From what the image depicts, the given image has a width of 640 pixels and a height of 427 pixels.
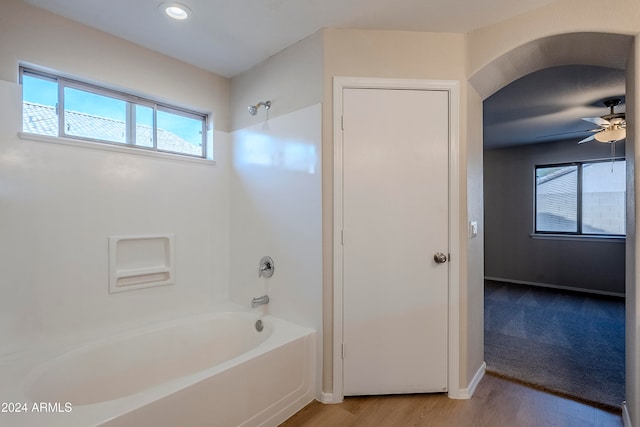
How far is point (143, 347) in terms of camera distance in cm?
204

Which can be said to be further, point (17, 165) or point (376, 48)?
point (376, 48)

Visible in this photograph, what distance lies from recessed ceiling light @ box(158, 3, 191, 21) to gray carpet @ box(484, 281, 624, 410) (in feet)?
10.5

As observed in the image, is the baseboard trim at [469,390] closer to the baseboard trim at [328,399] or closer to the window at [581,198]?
the baseboard trim at [328,399]

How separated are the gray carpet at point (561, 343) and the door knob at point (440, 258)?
1080 mm

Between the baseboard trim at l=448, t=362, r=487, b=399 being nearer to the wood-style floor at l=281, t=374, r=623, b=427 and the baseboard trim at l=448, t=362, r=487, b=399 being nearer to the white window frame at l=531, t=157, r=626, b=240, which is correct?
the wood-style floor at l=281, t=374, r=623, b=427

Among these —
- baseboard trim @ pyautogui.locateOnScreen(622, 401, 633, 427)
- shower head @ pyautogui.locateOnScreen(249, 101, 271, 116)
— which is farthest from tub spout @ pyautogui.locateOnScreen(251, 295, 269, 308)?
baseboard trim @ pyautogui.locateOnScreen(622, 401, 633, 427)

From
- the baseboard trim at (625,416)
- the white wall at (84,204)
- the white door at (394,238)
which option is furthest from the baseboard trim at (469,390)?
the white wall at (84,204)

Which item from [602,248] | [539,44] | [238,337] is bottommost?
[238,337]

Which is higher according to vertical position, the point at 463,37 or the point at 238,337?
the point at 463,37

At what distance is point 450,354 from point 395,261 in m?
0.70

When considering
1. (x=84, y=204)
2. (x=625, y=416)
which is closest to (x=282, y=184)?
(x=84, y=204)

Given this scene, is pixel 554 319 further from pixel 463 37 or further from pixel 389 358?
pixel 463 37

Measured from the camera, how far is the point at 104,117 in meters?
2.14

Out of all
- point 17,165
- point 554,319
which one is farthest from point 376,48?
point 554,319
